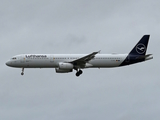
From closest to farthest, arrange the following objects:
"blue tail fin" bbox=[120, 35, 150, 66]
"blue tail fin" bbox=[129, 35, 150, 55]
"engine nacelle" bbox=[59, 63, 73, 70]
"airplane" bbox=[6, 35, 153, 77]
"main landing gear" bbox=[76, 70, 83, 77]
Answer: "engine nacelle" bbox=[59, 63, 73, 70] < "airplane" bbox=[6, 35, 153, 77] < "main landing gear" bbox=[76, 70, 83, 77] < "blue tail fin" bbox=[120, 35, 150, 66] < "blue tail fin" bbox=[129, 35, 150, 55]

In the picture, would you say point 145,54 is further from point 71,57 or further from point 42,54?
point 42,54

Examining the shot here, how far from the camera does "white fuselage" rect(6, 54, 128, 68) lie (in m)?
75.6

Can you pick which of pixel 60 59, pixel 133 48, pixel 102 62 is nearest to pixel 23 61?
pixel 60 59

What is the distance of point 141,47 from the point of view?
82125 mm

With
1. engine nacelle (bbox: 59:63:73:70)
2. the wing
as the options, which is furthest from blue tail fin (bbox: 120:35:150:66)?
engine nacelle (bbox: 59:63:73:70)

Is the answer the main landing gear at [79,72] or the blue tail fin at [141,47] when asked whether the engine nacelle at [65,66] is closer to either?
the main landing gear at [79,72]

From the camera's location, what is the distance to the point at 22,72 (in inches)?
3002

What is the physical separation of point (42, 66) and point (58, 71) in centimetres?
360

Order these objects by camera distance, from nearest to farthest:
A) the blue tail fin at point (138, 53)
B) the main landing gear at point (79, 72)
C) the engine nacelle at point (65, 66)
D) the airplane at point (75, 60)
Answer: the engine nacelle at point (65, 66) < the airplane at point (75, 60) < the main landing gear at point (79, 72) < the blue tail fin at point (138, 53)

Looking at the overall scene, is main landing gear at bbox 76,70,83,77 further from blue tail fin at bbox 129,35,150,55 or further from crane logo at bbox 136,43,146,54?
crane logo at bbox 136,43,146,54

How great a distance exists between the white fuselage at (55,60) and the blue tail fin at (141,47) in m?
2.70

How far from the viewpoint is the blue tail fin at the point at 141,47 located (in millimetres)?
81375

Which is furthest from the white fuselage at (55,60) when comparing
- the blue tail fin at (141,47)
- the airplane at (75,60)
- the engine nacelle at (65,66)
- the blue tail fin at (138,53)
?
the blue tail fin at (141,47)

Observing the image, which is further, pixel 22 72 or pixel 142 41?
pixel 142 41
